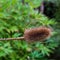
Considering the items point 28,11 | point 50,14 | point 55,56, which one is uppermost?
point 28,11

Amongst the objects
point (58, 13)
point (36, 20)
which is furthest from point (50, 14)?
point (36, 20)

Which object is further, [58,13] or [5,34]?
[58,13]

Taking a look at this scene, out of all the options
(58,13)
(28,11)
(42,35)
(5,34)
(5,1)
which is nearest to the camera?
(42,35)

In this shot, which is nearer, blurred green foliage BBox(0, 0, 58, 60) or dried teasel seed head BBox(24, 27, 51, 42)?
dried teasel seed head BBox(24, 27, 51, 42)

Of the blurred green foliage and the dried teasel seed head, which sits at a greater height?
the dried teasel seed head

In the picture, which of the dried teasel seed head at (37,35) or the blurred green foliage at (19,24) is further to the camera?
the blurred green foliage at (19,24)

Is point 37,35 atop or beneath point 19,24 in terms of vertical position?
atop

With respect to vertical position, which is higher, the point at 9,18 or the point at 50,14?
the point at 9,18

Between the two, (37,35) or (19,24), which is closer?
(37,35)

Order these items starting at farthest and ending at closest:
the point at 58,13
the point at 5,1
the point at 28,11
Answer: the point at 58,13 → the point at 28,11 → the point at 5,1

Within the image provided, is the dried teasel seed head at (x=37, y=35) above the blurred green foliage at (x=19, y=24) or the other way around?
above

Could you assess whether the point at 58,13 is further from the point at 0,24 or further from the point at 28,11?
the point at 0,24
